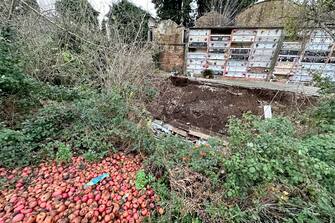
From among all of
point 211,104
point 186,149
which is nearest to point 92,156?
point 186,149

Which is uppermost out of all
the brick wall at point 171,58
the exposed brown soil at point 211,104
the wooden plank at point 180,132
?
the brick wall at point 171,58

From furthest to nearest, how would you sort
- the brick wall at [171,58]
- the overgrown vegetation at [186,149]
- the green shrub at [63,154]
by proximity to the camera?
the brick wall at [171,58], the green shrub at [63,154], the overgrown vegetation at [186,149]

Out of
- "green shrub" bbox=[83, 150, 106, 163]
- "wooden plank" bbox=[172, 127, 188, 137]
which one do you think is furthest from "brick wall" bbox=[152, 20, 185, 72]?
"green shrub" bbox=[83, 150, 106, 163]

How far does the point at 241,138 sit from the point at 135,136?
4.76 ft

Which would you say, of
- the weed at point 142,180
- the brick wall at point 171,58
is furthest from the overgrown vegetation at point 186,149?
the brick wall at point 171,58

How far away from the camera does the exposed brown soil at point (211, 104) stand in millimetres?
4293

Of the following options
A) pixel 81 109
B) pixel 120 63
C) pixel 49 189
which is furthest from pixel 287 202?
pixel 120 63

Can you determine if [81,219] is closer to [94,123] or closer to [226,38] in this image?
[94,123]

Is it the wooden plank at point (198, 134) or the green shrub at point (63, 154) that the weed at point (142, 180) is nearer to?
the green shrub at point (63, 154)

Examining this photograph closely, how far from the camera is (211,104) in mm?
5086

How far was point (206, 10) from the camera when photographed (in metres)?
12.8

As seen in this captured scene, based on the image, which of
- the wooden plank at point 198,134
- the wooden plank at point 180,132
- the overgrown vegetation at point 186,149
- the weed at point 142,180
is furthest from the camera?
the wooden plank at point 180,132

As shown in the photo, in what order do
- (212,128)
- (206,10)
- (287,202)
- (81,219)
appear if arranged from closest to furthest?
(287,202)
(81,219)
(212,128)
(206,10)

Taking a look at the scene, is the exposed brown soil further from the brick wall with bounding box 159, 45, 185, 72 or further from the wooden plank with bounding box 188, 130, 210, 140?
the brick wall with bounding box 159, 45, 185, 72
